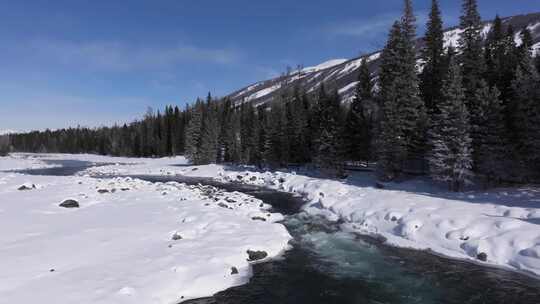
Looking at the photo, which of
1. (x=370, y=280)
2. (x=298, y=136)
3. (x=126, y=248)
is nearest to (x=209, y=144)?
(x=298, y=136)

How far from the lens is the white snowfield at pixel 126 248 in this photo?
11773 mm

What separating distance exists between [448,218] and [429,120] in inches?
726

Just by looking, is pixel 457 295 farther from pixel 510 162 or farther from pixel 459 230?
pixel 510 162

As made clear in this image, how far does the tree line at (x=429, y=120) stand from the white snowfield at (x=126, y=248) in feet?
58.1

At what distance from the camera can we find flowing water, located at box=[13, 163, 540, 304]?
499 inches

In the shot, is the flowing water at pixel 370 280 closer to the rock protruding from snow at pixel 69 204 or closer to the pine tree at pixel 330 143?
the rock protruding from snow at pixel 69 204

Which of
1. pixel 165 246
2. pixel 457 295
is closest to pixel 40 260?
pixel 165 246

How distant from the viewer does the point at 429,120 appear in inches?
1478

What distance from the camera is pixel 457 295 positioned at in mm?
13031

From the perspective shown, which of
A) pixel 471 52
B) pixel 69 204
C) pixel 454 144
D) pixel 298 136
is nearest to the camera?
pixel 69 204

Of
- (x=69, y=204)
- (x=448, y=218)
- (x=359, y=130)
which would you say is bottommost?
(x=448, y=218)

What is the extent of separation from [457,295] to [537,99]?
73.3ft

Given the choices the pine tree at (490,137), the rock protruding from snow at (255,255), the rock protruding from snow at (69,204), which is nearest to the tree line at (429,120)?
the pine tree at (490,137)

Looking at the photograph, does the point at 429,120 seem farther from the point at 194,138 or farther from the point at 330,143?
the point at 194,138
